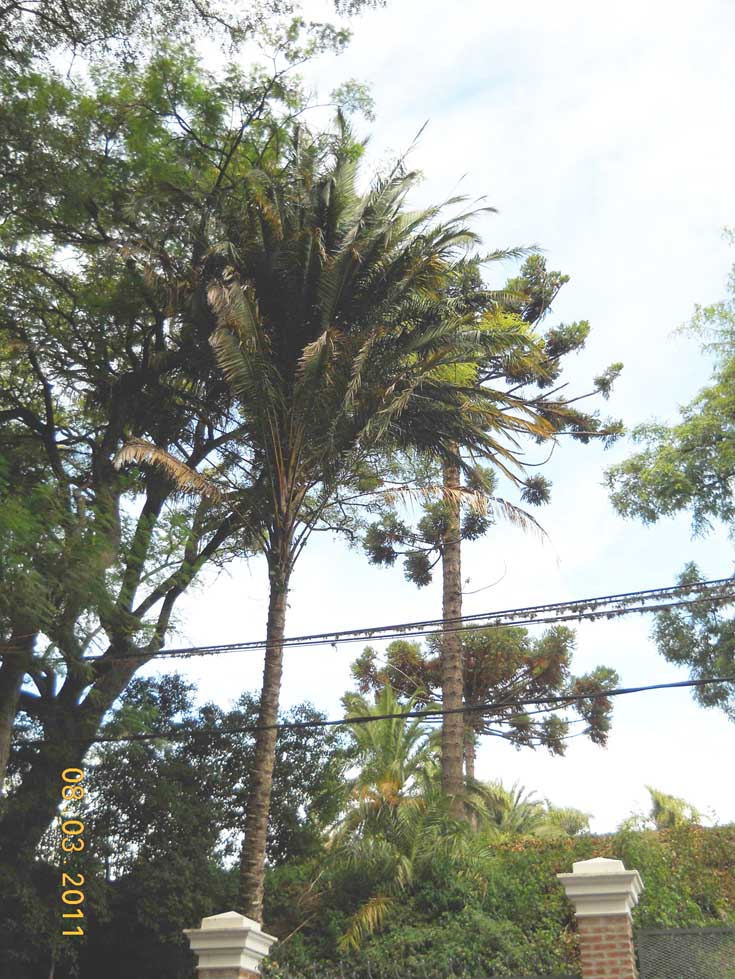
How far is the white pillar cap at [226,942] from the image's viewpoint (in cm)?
1044

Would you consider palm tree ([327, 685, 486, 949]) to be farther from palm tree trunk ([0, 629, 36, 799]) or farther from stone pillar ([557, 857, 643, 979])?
stone pillar ([557, 857, 643, 979])

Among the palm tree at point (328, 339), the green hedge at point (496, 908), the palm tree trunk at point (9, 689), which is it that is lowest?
the green hedge at point (496, 908)

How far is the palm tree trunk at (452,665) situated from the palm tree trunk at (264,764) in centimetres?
609

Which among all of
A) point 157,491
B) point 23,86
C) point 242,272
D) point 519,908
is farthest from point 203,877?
point 23,86

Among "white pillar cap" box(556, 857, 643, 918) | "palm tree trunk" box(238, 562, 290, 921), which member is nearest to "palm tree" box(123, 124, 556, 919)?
"palm tree trunk" box(238, 562, 290, 921)

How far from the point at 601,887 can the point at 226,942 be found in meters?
3.83

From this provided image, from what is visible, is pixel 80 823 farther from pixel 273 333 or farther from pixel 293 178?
pixel 293 178

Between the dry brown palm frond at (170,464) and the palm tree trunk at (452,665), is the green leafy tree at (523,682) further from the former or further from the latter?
the dry brown palm frond at (170,464)

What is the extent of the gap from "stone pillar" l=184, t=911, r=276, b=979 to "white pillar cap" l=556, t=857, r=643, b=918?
10.7 feet

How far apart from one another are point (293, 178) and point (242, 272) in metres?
2.50

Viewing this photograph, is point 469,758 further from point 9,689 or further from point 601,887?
point 601,887

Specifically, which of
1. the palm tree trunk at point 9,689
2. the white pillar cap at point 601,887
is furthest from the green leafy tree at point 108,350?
the white pillar cap at point 601,887

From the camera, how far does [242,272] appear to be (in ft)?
53.9

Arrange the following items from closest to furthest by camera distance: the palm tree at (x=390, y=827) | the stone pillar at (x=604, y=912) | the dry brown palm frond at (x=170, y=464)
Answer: the stone pillar at (x=604, y=912)
the dry brown palm frond at (x=170, y=464)
the palm tree at (x=390, y=827)
